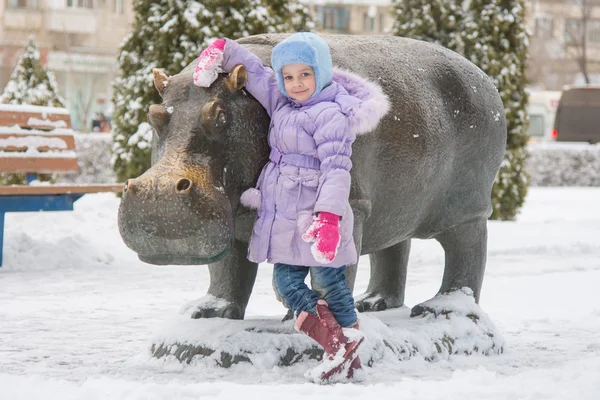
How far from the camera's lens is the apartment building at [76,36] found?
31438mm

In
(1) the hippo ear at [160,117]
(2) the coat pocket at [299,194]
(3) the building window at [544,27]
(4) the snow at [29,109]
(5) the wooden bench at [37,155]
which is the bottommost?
(3) the building window at [544,27]

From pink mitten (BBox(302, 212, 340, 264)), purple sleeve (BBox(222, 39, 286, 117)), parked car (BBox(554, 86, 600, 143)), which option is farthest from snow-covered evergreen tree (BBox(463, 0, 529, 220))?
parked car (BBox(554, 86, 600, 143))

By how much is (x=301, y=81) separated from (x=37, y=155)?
5.73m

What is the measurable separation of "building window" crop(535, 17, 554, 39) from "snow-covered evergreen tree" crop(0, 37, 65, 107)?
29.2 m

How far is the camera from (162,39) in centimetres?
1130

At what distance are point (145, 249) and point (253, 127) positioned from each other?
685mm

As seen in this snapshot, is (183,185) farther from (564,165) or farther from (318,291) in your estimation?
(564,165)

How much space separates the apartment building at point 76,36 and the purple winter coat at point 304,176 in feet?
86.2

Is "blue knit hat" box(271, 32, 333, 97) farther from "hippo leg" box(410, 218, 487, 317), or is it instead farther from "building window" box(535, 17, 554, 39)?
"building window" box(535, 17, 554, 39)

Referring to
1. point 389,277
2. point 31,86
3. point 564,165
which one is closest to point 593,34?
point 564,165

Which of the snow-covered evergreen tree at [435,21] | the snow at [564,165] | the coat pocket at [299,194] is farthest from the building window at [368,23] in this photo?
the coat pocket at [299,194]

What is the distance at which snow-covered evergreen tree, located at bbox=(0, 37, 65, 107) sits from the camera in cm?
1619

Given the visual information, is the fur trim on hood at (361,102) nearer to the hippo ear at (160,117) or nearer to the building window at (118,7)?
the hippo ear at (160,117)

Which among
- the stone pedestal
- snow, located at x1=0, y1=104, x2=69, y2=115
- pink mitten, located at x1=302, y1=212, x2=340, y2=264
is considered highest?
pink mitten, located at x1=302, y1=212, x2=340, y2=264
